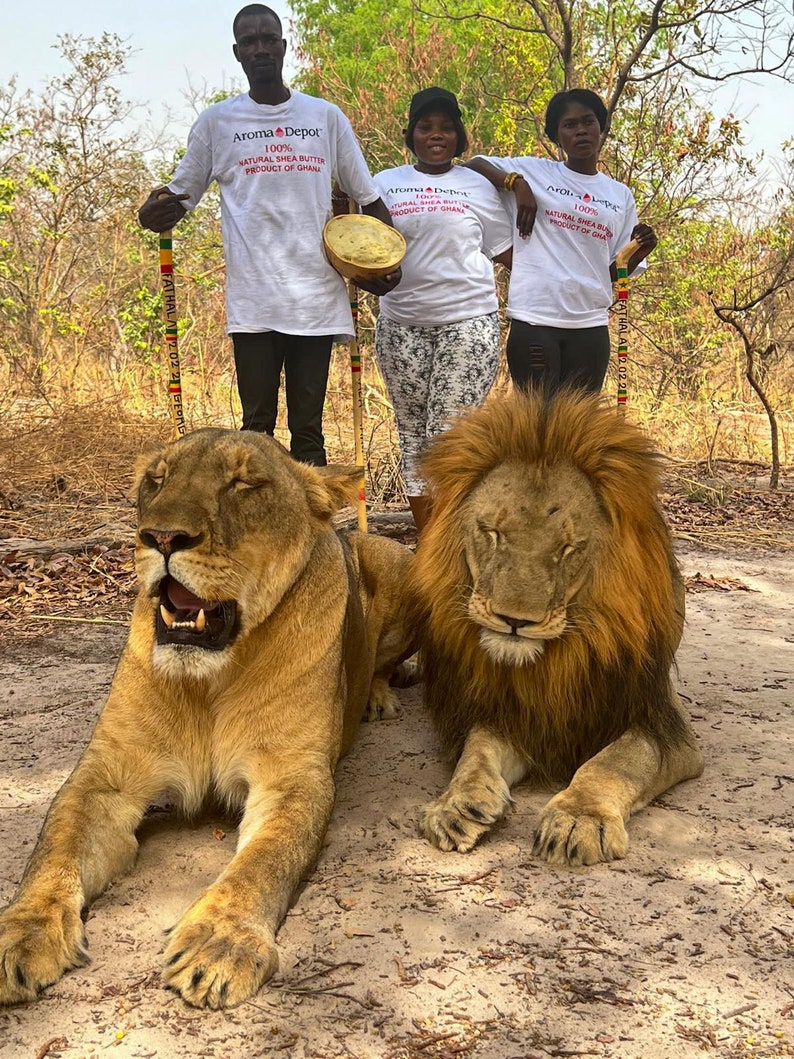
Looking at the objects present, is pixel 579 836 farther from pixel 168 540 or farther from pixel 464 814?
pixel 168 540

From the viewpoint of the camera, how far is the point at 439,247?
4.75 metres

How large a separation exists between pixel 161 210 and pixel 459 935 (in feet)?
11.3

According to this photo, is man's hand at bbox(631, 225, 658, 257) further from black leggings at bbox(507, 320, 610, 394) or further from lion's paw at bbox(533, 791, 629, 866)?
lion's paw at bbox(533, 791, 629, 866)

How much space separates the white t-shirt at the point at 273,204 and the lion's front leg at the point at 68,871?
7.94ft

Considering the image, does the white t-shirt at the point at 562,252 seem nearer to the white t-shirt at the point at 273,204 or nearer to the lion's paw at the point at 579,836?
the white t-shirt at the point at 273,204

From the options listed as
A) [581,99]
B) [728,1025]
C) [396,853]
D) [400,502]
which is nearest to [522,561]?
[396,853]

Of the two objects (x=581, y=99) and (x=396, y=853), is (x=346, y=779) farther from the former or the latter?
(x=581, y=99)

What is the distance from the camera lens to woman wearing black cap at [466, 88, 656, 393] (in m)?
4.90

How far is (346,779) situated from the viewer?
3.10 meters

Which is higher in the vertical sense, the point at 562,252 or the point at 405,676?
the point at 562,252

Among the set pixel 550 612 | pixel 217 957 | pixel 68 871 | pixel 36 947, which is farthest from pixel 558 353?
pixel 36 947

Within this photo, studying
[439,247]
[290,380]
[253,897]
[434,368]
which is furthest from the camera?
[434,368]

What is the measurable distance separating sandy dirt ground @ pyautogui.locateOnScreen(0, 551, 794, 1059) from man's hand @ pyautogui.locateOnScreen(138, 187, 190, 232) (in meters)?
2.32

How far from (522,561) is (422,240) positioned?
2.57 metres
